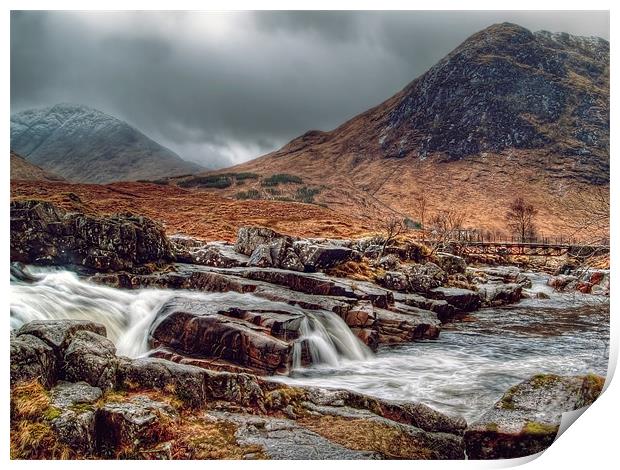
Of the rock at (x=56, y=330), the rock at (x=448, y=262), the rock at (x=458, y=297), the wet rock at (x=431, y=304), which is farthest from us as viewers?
the rock at (x=448, y=262)

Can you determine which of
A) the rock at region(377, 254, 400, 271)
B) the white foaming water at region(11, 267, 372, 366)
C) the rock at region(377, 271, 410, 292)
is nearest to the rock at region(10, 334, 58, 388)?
the white foaming water at region(11, 267, 372, 366)

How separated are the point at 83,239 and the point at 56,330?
1.58 m

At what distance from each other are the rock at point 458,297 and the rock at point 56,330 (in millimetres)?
5520

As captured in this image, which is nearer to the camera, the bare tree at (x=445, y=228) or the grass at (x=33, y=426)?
the grass at (x=33, y=426)

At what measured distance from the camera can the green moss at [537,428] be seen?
562cm

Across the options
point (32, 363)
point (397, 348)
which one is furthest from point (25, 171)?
point (397, 348)

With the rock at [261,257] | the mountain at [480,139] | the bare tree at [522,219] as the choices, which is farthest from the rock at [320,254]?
the bare tree at [522,219]

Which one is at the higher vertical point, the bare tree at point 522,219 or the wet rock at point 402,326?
the bare tree at point 522,219

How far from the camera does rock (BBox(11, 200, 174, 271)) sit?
639cm

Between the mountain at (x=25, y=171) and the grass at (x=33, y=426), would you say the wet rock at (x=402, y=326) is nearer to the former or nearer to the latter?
the grass at (x=33, y=426)

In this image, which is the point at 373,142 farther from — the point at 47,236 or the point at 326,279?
the point at 47,236

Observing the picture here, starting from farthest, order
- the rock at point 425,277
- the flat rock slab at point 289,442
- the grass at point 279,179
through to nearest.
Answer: the rock at point 425,277 < the grass at point 279,179 < the flat rock slab at point 289,442

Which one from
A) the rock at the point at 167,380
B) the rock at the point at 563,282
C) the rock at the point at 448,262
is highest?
the rock at the point at 448,262

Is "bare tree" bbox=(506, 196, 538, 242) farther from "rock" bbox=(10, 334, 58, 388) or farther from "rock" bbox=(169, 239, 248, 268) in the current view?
"rock" bbox=(10, 334, 58, 388)
